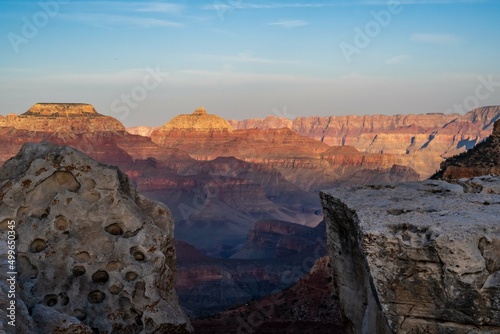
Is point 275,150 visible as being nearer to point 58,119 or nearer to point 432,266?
point 58,119

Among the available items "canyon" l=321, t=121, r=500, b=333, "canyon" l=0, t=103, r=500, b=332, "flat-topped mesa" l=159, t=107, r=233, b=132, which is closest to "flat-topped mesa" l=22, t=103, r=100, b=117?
"canyon" l=0, t=103, r=500, b=332

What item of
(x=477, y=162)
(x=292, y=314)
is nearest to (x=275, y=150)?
(x=477, y=162)

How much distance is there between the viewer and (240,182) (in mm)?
143375

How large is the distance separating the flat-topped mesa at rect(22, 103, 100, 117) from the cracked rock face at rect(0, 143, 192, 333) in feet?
393

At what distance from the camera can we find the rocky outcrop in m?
29.1

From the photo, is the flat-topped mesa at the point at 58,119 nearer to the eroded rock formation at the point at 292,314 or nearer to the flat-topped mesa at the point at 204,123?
the flat-topped mesa at the point at 204,123

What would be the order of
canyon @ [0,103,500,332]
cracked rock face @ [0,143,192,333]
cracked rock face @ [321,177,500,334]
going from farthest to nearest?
1. canyon @ [0,103,500,332]
2. cracked rock face @ [0,143,192,333]
3. cracked rock face @ [321,177,500,334]

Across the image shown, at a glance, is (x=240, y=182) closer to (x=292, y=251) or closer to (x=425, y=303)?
(x=292, y=251)

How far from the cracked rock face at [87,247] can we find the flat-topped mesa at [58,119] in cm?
11378

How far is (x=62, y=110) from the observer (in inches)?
5039

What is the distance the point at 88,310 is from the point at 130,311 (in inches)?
23.3

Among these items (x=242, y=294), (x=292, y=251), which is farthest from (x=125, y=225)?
(x=292, y=251)

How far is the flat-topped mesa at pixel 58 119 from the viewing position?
124875 millimetres

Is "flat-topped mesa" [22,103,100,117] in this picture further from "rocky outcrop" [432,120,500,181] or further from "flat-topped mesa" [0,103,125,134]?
"rocky outcrop" [432,120,500,181]
